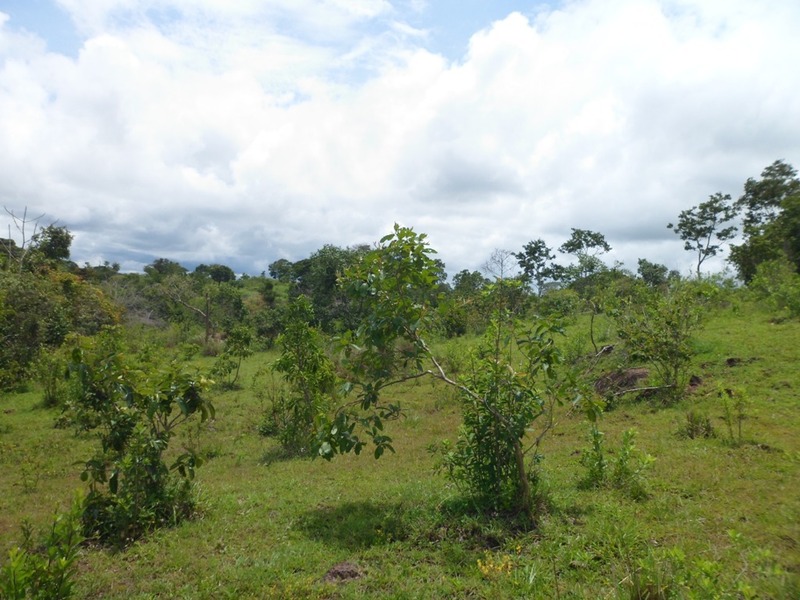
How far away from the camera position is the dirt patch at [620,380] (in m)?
11.7

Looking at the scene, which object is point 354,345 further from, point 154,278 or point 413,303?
point 154,278

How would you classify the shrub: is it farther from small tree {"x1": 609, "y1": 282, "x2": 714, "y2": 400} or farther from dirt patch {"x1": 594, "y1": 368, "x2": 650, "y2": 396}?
dirt patch {"x1": 594, "y1": 368, "x2": 650, "y2": 396}

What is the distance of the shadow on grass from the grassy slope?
22 mm

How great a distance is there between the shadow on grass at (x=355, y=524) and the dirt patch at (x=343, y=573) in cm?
46

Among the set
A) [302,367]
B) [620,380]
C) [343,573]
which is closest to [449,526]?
[343,573]

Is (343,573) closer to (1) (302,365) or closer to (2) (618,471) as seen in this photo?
(2) (618,471)

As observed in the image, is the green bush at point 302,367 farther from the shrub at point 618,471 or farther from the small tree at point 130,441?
the shrub at point 618,471

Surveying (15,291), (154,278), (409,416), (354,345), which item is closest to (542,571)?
(354,345)

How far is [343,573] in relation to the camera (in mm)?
4570

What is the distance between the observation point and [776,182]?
3047 centimetres

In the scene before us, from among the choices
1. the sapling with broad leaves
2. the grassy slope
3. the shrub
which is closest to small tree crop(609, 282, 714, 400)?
the grassy slope

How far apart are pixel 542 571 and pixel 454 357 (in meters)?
11.6

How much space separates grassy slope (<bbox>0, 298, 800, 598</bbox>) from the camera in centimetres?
418

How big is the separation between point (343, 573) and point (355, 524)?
1.15m
